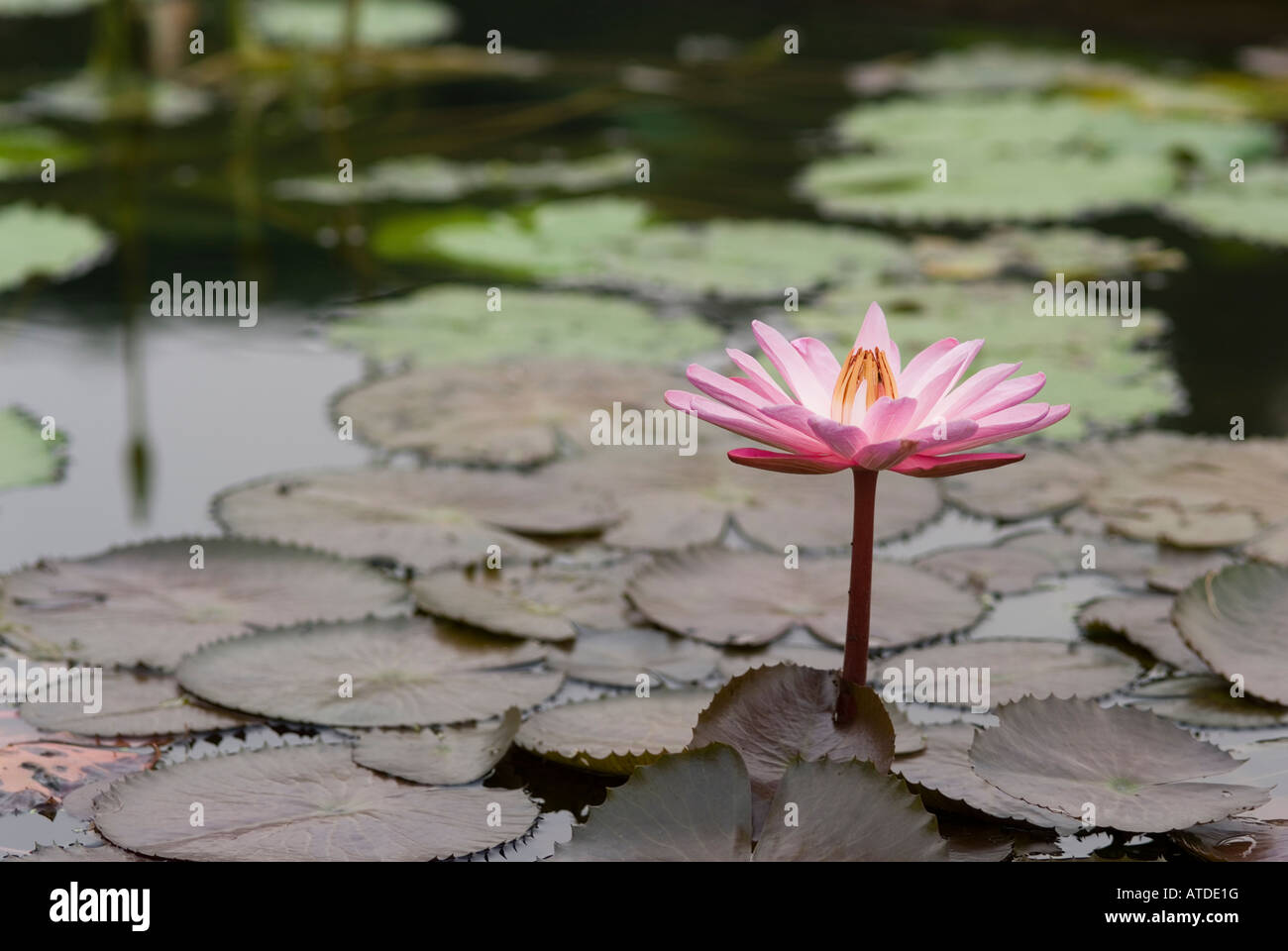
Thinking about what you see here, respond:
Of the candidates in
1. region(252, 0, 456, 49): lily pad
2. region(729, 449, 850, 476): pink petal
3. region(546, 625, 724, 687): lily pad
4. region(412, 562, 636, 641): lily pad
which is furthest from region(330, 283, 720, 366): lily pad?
region(252, 0, 456, 49): lily pad

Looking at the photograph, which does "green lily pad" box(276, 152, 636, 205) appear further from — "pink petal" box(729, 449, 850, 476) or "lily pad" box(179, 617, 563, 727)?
"pink petal" box(729, 449, 850, 476)

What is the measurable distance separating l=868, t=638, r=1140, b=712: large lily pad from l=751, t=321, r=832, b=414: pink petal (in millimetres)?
394

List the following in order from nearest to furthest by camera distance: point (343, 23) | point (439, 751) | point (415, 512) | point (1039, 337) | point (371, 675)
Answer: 1. point (439, 751)
2. point (371, 675)
3. point (415, 512)
4. point (1039, 337)
5. point (343, 23)

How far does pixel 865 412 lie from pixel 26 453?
129cm

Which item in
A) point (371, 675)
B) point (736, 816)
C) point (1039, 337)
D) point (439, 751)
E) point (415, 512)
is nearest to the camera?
point (736, 816)

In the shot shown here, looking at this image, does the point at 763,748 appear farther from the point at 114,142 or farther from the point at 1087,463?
the point at 114,142

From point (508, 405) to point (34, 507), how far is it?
67cm

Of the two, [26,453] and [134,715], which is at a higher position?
[26,453]

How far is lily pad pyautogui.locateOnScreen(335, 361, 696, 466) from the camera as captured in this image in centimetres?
197

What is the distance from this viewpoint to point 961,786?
1.14 m

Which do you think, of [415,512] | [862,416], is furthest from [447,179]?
[862,416]

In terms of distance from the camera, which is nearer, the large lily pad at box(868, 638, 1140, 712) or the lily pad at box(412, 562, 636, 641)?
the large lily pad at box(868, 638, 1140, 712)

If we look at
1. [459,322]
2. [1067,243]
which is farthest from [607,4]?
[459,322]

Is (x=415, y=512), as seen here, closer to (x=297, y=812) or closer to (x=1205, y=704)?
(x=297, y=812)
